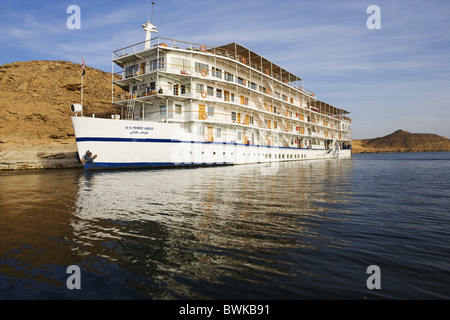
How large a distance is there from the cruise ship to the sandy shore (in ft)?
26.6

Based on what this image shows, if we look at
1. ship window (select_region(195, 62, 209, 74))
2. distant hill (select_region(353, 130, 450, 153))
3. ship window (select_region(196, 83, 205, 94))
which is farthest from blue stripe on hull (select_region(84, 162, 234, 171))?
distant hill (select_region(353, 130, 450, 153))

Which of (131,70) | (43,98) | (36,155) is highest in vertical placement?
(43,98)

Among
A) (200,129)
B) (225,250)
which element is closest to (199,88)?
A: (200,129)

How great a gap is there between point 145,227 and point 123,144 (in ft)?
54.2

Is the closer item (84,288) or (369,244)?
(84,288)

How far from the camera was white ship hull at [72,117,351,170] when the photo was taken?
1947 cm

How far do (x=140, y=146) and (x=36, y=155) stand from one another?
14.9 meters

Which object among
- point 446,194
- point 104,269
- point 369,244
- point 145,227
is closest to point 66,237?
point 145,227

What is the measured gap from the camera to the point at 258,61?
3512 cm

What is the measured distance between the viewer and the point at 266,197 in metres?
9.07

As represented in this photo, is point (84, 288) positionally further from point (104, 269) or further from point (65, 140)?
point (65, 140)

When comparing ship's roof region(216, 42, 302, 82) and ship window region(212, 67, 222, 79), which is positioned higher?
ship's roof region(216, 42, 302, 82)

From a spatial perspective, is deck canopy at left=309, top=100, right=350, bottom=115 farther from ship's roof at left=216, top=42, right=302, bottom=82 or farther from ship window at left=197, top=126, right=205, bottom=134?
ship window at left=197, top=126, right=205, bottom=134

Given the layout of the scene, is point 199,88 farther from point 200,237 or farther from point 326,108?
point 326,108
